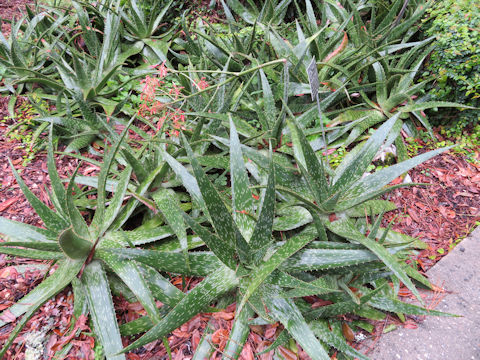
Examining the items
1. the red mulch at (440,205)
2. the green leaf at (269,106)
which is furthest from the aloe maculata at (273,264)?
the green leaf at (269,106)

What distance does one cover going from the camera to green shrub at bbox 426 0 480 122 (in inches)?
76.4

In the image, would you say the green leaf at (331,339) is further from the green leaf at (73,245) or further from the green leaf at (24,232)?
the green leaf at (24,232)

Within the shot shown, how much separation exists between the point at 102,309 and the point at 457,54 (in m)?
2.55

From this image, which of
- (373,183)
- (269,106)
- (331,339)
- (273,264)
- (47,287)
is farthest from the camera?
(269,106)

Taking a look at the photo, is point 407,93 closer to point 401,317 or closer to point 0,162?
point 401,317

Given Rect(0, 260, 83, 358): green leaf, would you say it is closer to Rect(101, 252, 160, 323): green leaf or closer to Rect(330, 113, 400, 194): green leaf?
Rect(101, 252, 160, 323): green leaf

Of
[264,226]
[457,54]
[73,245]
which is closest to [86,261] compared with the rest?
[73,245]

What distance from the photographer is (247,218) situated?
1.36 metres

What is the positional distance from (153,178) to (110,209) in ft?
0.87

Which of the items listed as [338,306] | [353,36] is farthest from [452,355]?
[353,36]

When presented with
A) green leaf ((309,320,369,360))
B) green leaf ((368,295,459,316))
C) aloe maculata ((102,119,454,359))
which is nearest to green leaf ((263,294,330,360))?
aloe maculata ((102,119,454,359))

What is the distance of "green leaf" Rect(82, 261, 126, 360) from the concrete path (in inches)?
42.8

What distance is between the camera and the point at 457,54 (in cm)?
198

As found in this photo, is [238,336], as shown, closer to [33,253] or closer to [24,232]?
[33,253]
